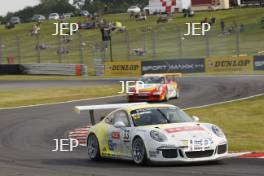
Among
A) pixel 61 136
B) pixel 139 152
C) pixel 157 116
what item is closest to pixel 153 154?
pixel 139 152

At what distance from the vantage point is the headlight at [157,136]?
1243cm

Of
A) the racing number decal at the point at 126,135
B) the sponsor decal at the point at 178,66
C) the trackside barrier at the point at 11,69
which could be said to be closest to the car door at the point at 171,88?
the sponsor decal at the point at 178,66

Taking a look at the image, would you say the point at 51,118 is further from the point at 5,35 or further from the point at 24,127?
the point at 5,35

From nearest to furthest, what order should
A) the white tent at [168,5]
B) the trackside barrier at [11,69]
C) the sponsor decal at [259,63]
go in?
1. the sponsor decal at [259,63]
2. the trackside barrier at [11,69]
3. the white tent at [168,5]

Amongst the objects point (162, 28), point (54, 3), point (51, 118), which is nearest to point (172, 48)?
point (162, 28)

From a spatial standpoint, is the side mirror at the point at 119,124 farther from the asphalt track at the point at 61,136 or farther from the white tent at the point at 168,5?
the white tent at the point at 168,5

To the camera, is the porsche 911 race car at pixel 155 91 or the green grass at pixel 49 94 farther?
the green grass at pixel 49 94

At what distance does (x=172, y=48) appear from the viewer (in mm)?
50438

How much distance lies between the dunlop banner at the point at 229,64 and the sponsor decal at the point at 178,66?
0.59m

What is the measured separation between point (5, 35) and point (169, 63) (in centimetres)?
3825

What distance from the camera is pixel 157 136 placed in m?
12.5

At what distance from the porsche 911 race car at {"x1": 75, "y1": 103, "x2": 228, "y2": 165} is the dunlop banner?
98.6ft

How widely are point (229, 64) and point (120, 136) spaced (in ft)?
104

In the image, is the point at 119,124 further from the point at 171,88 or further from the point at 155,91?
the point at 171,88
